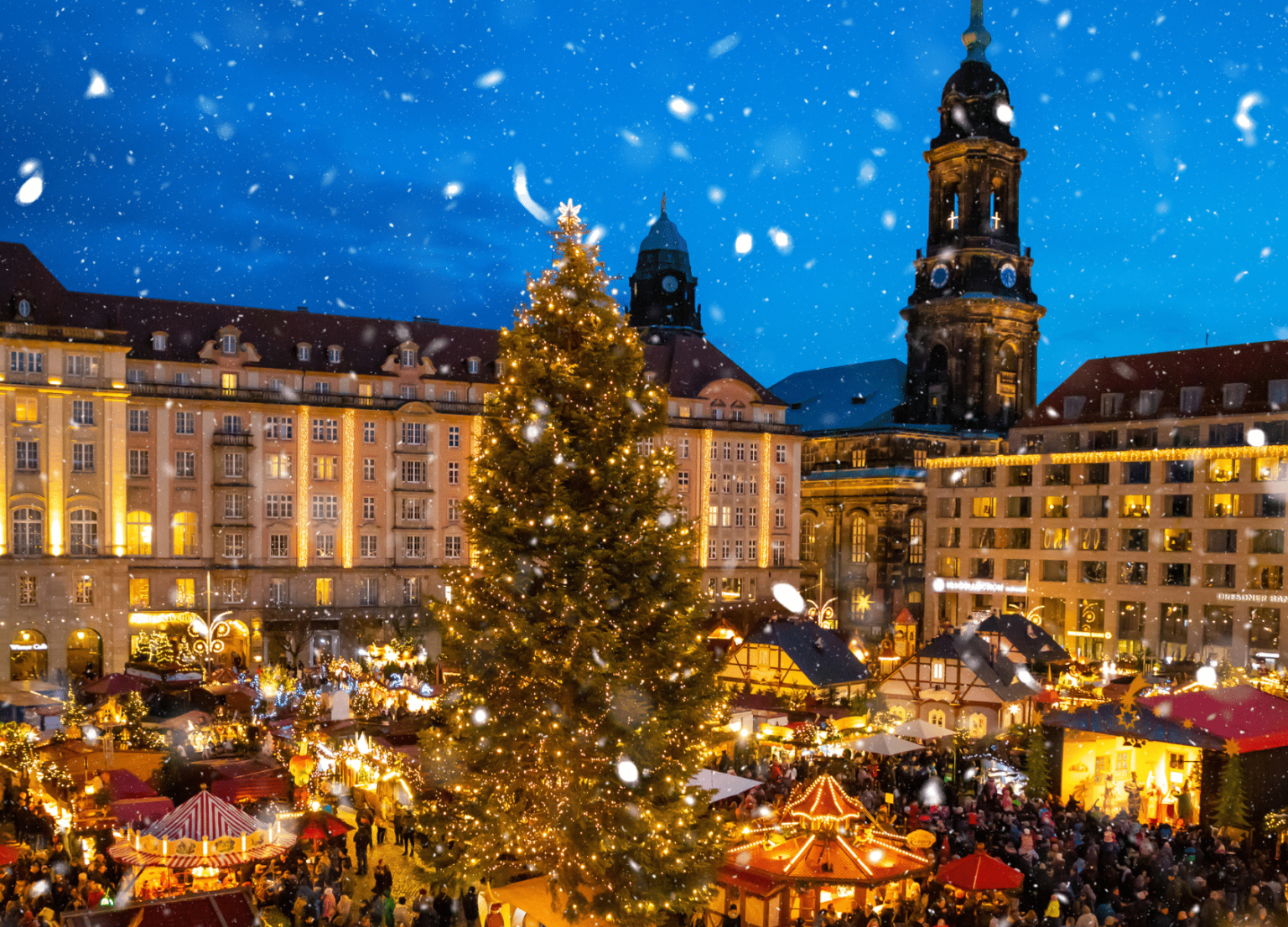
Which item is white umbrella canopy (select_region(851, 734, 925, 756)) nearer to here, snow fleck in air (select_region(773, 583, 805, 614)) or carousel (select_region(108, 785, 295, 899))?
carousel (select_region(108, 785, 295, 899))

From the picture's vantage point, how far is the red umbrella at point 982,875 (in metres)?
16.3

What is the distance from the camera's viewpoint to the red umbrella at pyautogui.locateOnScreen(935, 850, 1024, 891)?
1633 cm

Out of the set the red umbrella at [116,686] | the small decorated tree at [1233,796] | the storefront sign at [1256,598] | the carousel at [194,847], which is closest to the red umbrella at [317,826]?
the carousel at [194,847]

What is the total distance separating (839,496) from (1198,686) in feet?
163

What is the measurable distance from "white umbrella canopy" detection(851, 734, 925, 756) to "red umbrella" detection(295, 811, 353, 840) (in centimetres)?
1194

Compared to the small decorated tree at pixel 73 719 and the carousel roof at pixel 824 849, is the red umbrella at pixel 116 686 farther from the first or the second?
the carousel roof at pixel 824 849

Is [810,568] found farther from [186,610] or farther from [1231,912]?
[1231,912]

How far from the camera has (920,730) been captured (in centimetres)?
2750

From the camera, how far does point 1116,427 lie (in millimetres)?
55562

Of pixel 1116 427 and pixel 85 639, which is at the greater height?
pixel 1116 427

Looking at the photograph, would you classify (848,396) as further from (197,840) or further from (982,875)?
(197,840)

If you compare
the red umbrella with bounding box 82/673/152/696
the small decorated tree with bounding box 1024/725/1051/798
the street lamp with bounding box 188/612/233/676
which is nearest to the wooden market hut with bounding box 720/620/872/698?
the small decorated tree with bounding box 1024/725/1051/798

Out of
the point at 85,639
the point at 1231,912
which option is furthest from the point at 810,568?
the point at 1231,912

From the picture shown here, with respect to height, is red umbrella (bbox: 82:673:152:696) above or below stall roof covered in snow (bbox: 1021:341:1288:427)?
below
